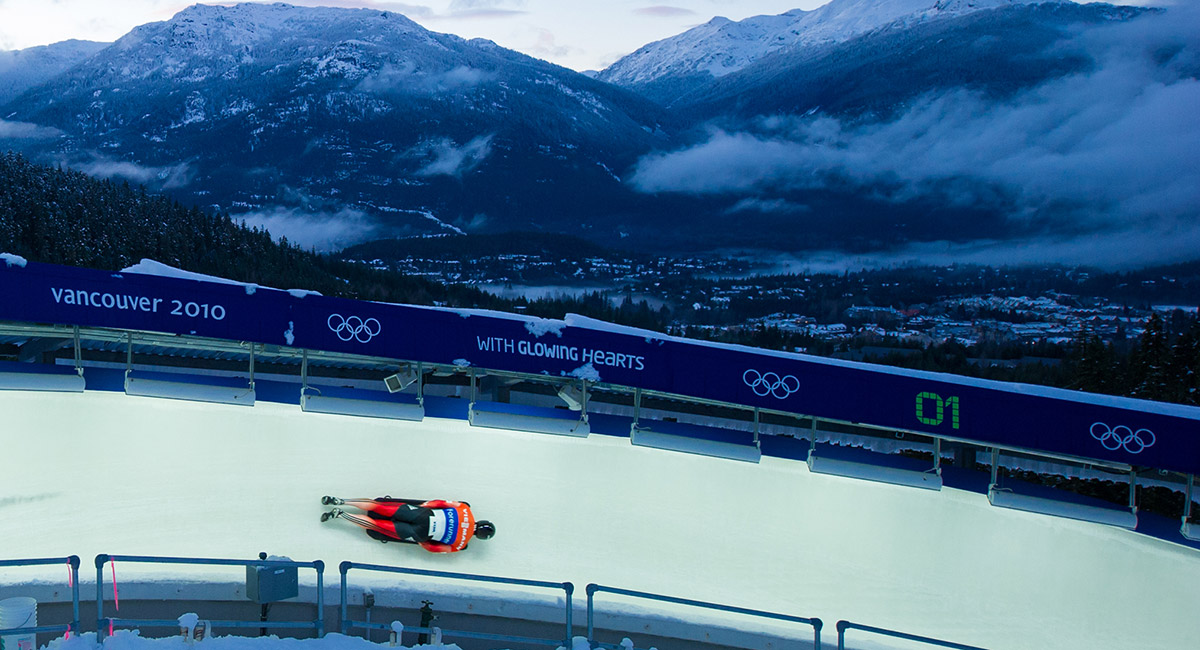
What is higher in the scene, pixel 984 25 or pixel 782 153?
pixel 984 25

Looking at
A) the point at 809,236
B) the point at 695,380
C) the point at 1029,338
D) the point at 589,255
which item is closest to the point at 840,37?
the point at 809,236

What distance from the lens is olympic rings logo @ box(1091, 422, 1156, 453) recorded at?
759cm

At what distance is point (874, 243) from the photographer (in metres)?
95.9

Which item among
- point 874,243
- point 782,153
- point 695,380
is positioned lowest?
point 695,380

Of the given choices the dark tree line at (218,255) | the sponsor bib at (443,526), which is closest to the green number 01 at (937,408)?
the sponsor bib at (443,526)

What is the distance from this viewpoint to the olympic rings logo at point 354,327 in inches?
346

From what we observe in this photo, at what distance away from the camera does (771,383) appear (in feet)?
27.5

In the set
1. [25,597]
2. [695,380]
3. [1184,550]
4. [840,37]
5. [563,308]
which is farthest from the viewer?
[840,37]

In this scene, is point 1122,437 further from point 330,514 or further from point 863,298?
point 863,298

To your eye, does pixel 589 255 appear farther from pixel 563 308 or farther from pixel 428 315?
pixel 428 315

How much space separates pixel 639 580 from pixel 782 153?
392 feet

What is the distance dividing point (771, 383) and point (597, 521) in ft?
6.58

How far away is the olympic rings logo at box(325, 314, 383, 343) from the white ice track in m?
0.94

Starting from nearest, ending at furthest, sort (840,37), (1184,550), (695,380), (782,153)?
1. (1184,550)
2. (695,380)
3. (782,153)
4. (840,37)
